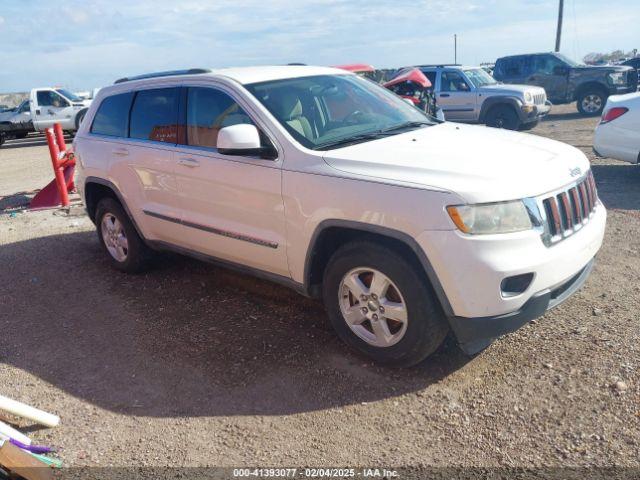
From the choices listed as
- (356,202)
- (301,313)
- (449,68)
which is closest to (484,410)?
(356,202)

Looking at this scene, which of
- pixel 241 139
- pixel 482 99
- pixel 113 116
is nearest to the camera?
pixel 241 139

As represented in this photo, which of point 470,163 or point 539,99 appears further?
point 539,99

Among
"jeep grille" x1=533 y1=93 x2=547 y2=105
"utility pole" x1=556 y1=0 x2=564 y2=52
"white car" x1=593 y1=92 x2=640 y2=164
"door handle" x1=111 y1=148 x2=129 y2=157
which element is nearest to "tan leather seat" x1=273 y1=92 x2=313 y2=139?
"door handle" x1=111 y1=148 x2=129 y2=157

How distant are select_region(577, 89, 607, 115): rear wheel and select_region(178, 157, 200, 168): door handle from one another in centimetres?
1683

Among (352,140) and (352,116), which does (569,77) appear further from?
(352,140)

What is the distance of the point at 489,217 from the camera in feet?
10.6

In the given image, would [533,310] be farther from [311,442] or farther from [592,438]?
[311,442]

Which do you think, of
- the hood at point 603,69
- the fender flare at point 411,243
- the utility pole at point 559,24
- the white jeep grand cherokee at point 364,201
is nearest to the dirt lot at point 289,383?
the white jeep grand cherokee at point 364,201

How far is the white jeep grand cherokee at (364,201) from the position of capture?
3.28 meters

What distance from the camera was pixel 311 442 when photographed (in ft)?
10.5

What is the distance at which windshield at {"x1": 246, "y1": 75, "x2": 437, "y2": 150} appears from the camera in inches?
164

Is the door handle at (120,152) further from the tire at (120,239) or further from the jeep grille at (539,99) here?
the jeep grille at (539,99)

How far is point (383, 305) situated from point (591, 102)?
1742cm

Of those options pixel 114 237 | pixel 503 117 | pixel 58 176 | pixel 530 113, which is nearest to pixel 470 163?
pixel 114 237
